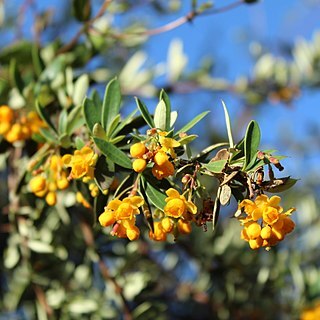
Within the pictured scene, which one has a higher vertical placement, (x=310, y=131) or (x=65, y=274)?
(x=65, y=274)

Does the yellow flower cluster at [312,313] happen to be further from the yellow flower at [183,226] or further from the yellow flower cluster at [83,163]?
the yellow flower cluster at [83,163]

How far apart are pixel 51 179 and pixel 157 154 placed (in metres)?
0.30

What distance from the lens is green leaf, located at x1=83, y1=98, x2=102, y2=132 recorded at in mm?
1048

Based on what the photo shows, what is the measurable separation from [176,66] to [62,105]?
28.4 inches

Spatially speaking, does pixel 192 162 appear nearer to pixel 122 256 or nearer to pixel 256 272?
pixel 122 256

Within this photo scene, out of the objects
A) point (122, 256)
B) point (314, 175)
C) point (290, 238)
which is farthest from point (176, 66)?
point (314, 175)

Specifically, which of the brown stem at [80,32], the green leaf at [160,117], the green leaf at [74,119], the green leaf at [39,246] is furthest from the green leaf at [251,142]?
the green leaf at [39,246]

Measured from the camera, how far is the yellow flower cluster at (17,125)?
1229mm

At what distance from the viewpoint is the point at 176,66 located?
1.99m

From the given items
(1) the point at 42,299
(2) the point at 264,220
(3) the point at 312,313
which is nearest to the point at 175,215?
(2) the point at 264,220

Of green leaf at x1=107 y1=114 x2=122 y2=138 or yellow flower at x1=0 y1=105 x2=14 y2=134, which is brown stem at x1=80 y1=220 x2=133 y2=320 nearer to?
yellow flower at x1=0 y1=105 x2=14 y2=134

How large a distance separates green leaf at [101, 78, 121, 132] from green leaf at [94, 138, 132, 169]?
108mm

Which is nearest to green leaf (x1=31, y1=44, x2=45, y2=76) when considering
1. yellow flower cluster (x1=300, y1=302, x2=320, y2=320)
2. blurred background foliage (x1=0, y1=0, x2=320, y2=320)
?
blurred background foliage (x1=0, y1=0, x2=320, y2=320)

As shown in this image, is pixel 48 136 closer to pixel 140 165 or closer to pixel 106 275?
pixel 140 165
